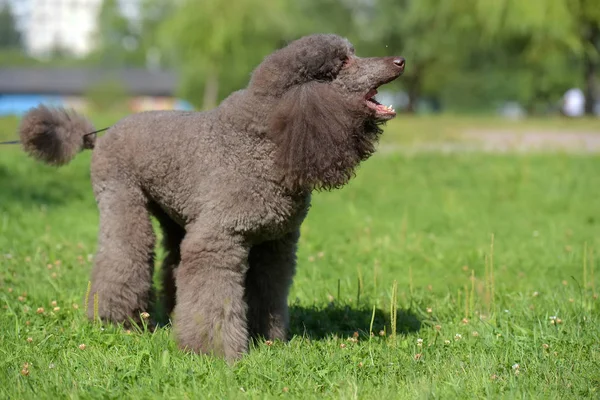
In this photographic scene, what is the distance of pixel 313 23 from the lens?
114 feet

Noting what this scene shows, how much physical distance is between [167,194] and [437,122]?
19.4 m

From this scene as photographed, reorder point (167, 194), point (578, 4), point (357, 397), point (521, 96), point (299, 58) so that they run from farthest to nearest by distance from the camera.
Answer: point (521, 96) < point (578, 4) < point (167, 194) < point (299, 58) < point (357, 397)

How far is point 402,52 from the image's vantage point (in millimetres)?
36500

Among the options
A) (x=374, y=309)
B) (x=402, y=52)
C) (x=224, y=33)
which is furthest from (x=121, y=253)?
(x=402, y=52)

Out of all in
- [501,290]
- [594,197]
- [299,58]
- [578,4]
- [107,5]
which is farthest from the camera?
[107,5]

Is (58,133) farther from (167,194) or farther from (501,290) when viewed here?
(501,290)

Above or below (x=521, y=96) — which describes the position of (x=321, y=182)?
above

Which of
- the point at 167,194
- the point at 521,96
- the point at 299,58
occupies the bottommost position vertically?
the point at 521,96

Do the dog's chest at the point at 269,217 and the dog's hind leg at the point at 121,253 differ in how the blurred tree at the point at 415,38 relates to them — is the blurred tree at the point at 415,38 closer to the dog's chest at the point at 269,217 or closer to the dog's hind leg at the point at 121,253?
the dog's hind leg at the point at 121,253

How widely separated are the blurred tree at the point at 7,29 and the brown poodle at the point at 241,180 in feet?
410

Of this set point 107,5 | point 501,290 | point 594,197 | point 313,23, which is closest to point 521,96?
point 313,23

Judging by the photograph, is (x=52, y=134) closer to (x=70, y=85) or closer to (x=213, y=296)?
(x=213, y=296)

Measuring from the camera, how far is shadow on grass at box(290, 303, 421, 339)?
4957 millimetres

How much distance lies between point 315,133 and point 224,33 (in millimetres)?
23904
